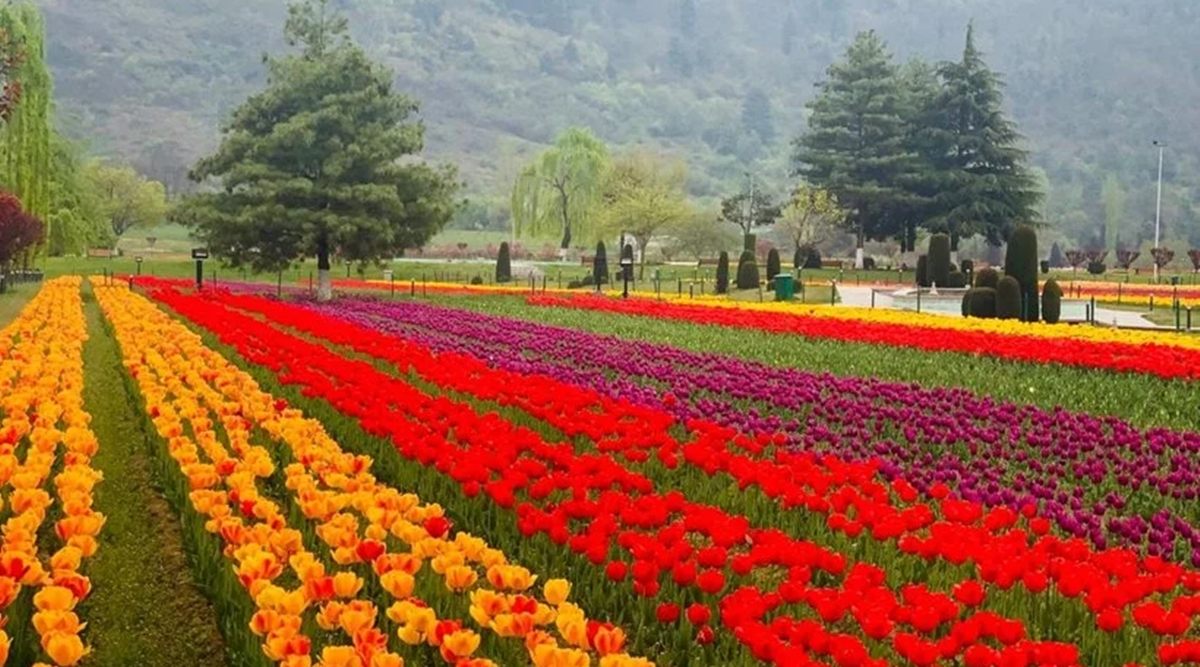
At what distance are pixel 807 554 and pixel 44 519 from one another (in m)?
4.10

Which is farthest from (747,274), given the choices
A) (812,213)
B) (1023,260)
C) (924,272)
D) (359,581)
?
(359,581)

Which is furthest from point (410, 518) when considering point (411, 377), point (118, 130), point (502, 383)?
point (118, 130)

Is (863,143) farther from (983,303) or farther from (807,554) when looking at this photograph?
(807,554)

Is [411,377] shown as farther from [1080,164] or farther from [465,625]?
[1080,164]

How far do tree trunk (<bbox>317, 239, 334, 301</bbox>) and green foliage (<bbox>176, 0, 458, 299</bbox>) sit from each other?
3 cm

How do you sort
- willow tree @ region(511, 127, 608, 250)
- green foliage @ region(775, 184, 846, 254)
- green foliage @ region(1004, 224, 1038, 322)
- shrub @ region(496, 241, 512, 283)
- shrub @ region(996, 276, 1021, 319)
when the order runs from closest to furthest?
shrub @ region(996, 276, 1021, 319) → green foliage @ region(1004, 224, 1038, 322) → shrub @ region(496, 241, 512, 283) → green foliage @ region(775, 184, 846, 254) → willow tree @ region(511, 127, 608, 250)

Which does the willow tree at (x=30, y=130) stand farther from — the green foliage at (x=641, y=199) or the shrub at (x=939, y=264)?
the shrub at (x=939, y=264)

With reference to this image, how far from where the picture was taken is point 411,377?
1232 cm

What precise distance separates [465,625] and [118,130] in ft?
641

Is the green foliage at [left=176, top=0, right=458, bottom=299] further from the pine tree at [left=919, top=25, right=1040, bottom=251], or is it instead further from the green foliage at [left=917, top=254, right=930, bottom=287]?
the pine tree at [left=919, top=25, right=1040, bottom=251]

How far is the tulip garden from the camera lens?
368cm

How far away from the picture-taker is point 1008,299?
24.6m

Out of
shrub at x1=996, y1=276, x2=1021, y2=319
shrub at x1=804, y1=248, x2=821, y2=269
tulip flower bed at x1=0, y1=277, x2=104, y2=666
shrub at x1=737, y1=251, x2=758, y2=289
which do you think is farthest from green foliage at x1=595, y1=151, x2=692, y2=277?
tulip flower bed at x1=0, y1=277, x2=104, y2=666

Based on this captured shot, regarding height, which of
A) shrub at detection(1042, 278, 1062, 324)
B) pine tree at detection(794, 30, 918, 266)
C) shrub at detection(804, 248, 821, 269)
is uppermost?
pine tree at detection(794, 30, 918, 266)
